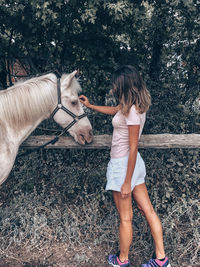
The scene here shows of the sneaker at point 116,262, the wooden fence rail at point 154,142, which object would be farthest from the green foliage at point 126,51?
the sneaker at point 116,262

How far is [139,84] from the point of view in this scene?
2432mm

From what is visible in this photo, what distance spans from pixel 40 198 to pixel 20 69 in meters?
2.66

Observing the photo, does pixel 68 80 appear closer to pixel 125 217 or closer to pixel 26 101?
pixel 26 101

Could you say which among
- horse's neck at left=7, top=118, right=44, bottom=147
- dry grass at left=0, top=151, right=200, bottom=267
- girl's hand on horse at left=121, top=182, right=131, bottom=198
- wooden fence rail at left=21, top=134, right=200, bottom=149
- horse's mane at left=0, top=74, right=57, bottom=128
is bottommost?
dry grass at left=0, top=151, right=200, bottom=267

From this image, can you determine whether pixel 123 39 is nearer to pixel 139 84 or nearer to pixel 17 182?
pixel 139 84

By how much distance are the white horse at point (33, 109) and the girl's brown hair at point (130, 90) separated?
62cm

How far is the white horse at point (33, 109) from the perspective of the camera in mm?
2709

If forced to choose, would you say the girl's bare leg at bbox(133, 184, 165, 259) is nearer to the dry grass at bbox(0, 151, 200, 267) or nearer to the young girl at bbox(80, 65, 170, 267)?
the young girl at bbox(80, 65, 170, 267)

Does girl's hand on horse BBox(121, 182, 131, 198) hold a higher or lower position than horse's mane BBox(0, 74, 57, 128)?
lower

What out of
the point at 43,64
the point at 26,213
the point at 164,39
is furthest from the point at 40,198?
the point at 164,39

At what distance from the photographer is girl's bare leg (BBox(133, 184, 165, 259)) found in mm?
2617

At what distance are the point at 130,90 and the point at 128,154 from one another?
64 cm

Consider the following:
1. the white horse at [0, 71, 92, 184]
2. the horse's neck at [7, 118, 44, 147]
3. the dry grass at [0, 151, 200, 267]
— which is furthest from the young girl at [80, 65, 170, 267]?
the horse's neck at [7, 118, 44, 147]

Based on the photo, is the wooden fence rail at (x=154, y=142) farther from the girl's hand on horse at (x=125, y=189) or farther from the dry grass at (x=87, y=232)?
the girl's hand on horse at (x=125, y=189)
